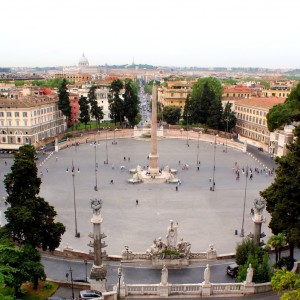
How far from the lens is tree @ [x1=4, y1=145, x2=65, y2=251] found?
76.3ft

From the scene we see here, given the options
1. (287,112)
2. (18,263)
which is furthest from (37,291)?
(287,112)

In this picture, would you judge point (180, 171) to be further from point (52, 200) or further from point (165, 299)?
point (165, 299)

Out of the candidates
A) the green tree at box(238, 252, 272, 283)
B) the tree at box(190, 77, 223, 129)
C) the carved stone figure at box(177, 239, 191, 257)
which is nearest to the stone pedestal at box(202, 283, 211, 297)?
the green tree at box(238, 252, 272, 283)

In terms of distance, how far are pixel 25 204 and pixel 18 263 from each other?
338 centimetres

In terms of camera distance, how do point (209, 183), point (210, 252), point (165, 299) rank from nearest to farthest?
point (165, 299)
point (210, 252)
point (209, 183)

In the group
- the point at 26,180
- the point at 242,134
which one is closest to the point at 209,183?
the point at 26,180

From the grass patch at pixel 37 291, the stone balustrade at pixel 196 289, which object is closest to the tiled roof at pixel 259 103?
the stone balustrade at pixel 196 289

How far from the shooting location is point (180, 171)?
55688 mm

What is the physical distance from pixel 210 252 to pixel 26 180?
543 inches

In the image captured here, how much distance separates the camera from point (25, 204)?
23547 mm

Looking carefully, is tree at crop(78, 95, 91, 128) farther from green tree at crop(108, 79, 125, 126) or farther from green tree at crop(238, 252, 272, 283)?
green tree at crop(238, 252, 272, 283)

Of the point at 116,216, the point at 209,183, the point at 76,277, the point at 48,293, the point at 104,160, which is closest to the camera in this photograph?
the point at 48,293

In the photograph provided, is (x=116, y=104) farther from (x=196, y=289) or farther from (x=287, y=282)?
(x=287, y=282)

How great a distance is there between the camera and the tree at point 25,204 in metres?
23.2
